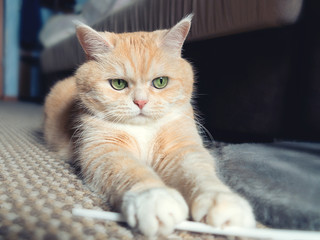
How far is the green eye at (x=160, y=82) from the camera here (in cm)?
115

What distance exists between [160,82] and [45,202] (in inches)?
24.4

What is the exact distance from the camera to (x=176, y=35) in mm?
1200

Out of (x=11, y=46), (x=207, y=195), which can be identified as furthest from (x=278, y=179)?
(x=11, y=46)

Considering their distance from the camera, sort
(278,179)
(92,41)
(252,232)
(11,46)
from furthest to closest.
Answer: (11,46) → (92,41) → (278,179) → (252,232)

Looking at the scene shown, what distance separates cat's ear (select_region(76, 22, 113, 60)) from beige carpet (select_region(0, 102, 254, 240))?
507 millimetres

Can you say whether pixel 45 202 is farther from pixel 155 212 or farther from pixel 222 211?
pixel 222 211

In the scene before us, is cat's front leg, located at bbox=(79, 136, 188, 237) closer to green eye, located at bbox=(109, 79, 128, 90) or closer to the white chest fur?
the white chest fur

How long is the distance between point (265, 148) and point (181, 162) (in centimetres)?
51

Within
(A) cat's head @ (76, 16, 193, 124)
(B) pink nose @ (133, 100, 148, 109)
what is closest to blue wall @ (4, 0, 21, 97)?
(A) cat's head @ (76, 16, 193, 124)

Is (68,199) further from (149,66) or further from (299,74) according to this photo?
(299,74)

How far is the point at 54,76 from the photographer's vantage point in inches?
161

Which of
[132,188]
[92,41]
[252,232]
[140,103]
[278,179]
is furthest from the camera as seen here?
[92,41]

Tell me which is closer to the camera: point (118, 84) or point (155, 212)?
point (155, 212)

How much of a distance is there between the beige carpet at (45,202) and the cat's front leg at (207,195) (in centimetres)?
6
